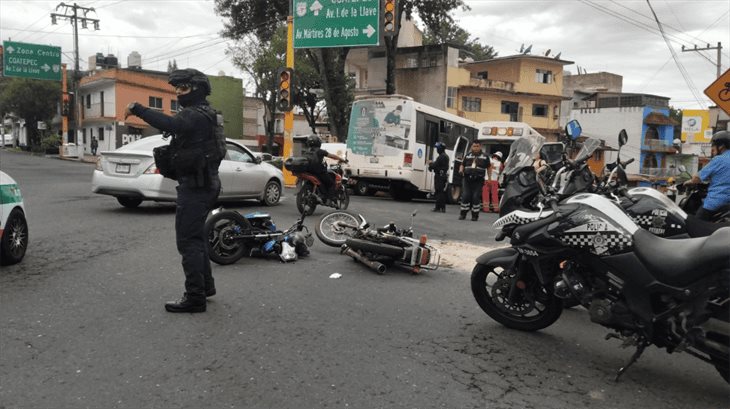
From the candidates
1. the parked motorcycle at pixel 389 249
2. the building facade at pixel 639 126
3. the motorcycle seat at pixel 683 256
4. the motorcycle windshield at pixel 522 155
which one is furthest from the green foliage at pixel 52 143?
the motorcycle seat at pixel 683 256

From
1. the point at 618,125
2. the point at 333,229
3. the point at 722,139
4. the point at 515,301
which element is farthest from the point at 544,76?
the point at 515,301

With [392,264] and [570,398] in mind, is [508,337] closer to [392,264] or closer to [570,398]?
[570,398]

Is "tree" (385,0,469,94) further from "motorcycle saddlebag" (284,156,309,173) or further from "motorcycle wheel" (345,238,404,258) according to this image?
"motorcycle wheel" (345,238,404,258)

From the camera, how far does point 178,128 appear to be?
14.5ft

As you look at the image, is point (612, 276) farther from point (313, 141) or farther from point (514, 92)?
point (514, 92)

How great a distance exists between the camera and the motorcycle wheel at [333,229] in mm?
7652

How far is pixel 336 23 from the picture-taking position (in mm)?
16469

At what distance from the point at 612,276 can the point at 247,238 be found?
4.20m

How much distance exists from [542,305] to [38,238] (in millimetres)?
6579

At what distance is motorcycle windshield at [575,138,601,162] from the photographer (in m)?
4.84

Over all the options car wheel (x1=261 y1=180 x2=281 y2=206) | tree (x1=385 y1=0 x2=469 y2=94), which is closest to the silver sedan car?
car wheel (x1=261 y1=180 x2=281 y2=206)

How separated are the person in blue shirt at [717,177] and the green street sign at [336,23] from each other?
452 inches

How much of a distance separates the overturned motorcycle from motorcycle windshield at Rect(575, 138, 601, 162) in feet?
11.6

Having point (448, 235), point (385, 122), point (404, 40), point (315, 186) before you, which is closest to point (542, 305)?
point (448, 235)
